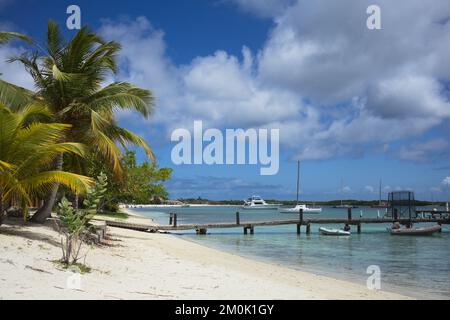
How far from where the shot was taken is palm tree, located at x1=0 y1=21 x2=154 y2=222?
643 inches

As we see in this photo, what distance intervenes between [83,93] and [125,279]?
9380mm

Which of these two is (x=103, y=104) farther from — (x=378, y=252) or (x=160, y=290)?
(x=378, y=252)

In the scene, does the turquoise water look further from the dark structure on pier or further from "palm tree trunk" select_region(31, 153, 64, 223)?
"palm tree trunk" select_region(31, 153, 64, 223)

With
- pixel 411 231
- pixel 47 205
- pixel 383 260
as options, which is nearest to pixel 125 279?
pixel 47 205

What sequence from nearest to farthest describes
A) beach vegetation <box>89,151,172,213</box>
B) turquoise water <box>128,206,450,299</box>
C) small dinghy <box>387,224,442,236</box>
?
turquoise water <box>128,206,450,299</box> < beach vegetation <box>89,151,172,213</box> < small dinghy <box>387,224,442,236</box>

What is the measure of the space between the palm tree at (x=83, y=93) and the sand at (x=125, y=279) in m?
3.50

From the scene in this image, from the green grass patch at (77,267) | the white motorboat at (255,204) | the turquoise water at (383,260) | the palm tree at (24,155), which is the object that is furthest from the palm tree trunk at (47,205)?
the white motorboat at (255,204)

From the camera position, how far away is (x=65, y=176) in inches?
503

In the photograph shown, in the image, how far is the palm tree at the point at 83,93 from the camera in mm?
16344

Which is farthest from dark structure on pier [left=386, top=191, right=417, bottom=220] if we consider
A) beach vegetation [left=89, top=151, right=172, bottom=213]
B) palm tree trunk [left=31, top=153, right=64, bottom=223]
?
palm tree trunk [left=31, top=153, right=64, bottom=223]

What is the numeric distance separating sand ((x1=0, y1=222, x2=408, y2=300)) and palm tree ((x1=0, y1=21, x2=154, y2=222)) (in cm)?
350

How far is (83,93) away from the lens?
55.6 feet
